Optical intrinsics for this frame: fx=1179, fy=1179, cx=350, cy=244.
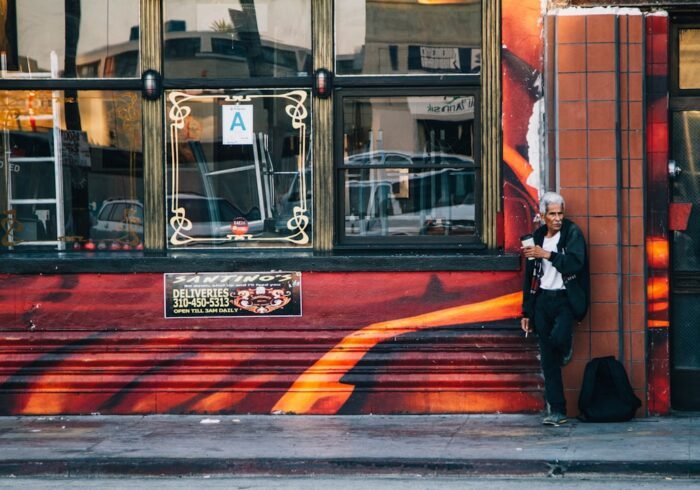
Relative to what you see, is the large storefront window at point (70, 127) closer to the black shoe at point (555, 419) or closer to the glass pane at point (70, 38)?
the glass pane at point (70, 38)

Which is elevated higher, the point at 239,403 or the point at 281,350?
the point at 281,350

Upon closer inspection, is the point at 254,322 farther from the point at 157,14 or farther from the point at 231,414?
the point at 157,14

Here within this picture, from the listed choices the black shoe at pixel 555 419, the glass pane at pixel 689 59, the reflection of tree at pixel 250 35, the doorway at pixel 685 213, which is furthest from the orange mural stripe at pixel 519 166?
the reflection of tree at pixel 250 35

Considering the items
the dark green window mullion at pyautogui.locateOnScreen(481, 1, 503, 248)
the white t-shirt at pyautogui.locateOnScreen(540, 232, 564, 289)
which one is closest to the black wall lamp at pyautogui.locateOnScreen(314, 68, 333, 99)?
the dark green window mullion at pyautogui.locateOnScreen(481, 1, 503, 248)

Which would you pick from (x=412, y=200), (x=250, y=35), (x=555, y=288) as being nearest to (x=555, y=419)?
(x=555, y=288)

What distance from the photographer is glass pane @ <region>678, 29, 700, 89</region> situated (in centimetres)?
1083

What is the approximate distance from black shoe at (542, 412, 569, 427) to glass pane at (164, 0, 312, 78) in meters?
3.89

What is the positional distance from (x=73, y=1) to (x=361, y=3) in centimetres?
277

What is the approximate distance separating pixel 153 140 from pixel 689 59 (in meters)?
5.06

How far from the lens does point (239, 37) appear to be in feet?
36.7

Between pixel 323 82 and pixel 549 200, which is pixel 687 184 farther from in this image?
pixel 323 82

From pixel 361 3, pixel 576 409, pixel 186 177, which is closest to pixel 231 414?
pixel 186 177

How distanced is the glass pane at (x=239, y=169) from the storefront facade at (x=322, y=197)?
0.02m

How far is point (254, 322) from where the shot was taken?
11.0 metres
